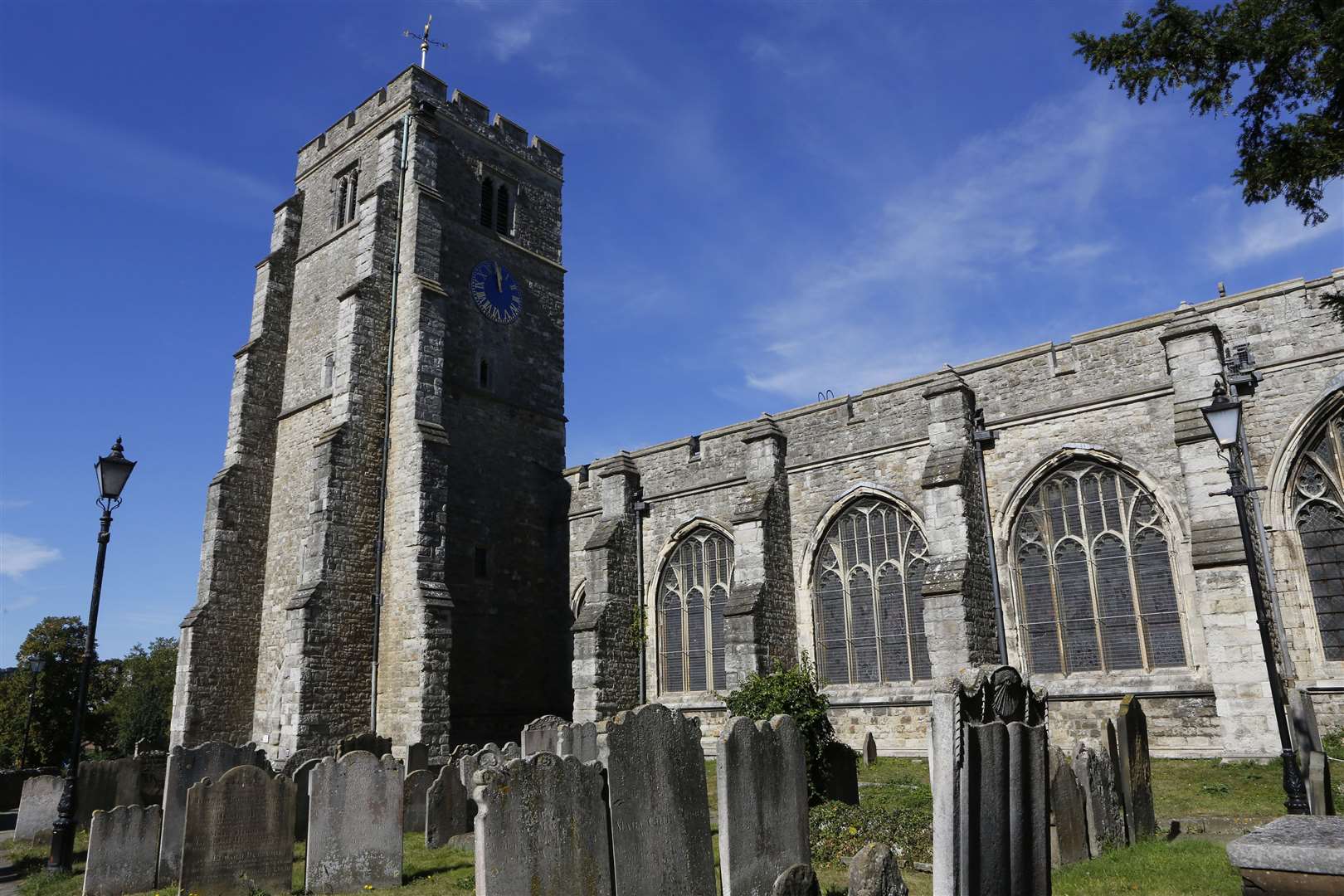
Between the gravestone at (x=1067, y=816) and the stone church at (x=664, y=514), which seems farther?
the stone church at (x=664, y=514)

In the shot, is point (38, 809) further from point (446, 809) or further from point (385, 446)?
point (385, 446)

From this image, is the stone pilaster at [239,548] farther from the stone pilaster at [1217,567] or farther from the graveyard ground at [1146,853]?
the stone pilaster at [1217,567]

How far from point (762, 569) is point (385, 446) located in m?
8.85

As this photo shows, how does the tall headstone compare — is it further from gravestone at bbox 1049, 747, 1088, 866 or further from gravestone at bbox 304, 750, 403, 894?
gravestone at bbox 304, 750, 403, 894

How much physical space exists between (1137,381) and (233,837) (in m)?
15.1

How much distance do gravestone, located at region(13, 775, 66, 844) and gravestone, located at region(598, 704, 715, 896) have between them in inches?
423

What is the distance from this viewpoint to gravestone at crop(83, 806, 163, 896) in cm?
871

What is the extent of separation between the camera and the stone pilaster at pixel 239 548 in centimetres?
1981

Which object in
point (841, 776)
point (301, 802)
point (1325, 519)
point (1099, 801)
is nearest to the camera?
point (1099, 801)

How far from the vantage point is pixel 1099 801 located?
8.66 meters

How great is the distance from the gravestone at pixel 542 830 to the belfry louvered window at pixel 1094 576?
12.1m

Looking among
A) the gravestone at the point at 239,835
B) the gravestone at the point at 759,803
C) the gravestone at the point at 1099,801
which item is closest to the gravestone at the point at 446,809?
the gravestone at the point at 239,835

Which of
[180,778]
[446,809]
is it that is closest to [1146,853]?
[446,809]

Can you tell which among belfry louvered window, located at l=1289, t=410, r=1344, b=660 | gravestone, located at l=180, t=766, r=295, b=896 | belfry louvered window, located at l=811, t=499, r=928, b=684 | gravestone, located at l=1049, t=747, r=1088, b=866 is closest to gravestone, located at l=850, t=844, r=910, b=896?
gravestone, located at l=1049, t=747, r=1088, b=866
